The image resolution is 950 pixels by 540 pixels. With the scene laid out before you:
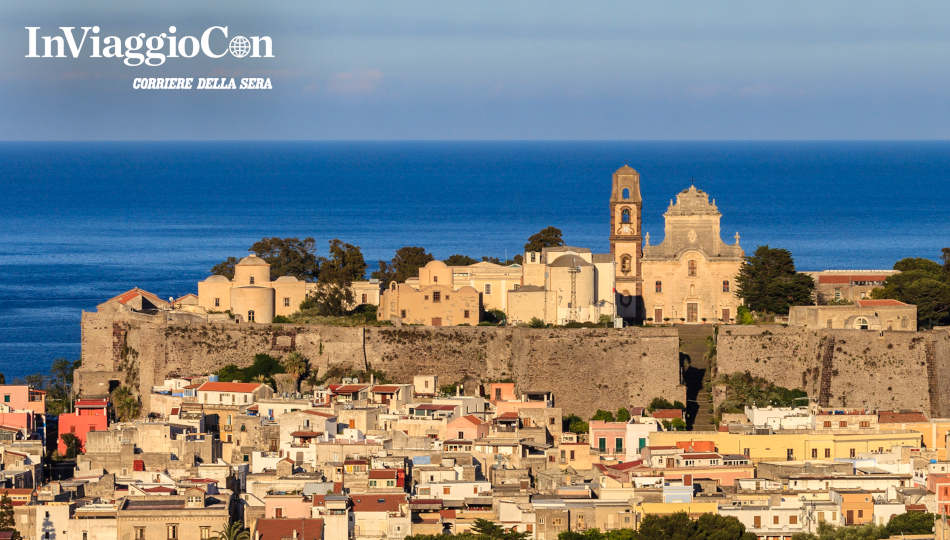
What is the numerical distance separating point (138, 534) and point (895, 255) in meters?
55.4

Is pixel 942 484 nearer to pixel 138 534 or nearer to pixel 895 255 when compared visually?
pixel 138 534

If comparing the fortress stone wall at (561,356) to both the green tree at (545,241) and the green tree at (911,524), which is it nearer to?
the green tree at (545,241)

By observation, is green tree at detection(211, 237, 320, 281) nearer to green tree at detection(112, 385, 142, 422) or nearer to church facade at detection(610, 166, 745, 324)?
green tree at detection(112, 385, 142, 422)

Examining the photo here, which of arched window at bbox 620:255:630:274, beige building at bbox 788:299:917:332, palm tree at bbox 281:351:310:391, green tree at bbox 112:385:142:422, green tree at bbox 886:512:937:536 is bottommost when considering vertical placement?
green tree at bbox 886:512:937:536

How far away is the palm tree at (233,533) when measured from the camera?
40.6m

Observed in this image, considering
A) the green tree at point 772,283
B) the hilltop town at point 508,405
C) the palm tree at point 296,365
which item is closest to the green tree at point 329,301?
the hilltop town at point 508,405

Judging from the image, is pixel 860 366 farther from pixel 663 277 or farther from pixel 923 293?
pixel 663 277

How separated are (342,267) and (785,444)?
1424 centimetres

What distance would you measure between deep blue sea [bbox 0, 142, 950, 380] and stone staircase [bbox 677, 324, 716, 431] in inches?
837

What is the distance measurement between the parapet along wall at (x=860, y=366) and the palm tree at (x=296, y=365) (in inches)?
375

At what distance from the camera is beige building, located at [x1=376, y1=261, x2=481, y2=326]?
2153 inches

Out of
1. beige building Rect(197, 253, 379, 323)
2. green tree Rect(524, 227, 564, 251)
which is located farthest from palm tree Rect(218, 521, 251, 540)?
green tree Rect(524, 227, 564, 251)

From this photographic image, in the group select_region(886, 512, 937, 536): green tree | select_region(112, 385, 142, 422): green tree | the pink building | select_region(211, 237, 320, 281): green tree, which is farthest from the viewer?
select_region(211, 237, 320, 281): green tree

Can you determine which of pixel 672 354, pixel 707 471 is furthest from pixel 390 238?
pixel 707 471
